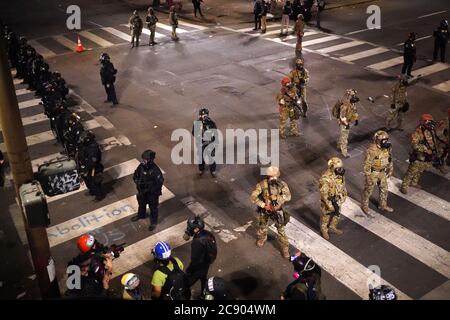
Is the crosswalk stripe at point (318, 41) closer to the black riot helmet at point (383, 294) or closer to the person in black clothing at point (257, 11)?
the person in black clothing at point (257, 11)

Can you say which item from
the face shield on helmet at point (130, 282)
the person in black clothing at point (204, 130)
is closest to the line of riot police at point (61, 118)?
the person in black clothing at point (204, 130)

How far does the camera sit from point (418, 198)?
32.9 feet

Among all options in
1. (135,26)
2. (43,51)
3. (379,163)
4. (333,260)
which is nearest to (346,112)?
(379,163)

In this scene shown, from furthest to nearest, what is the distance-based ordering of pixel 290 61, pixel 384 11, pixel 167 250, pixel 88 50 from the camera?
1. pixel 384 11
2. pixel 88 50
3. pixel 290 61
4. pixel 167 250

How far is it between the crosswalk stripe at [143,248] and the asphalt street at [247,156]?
0.09ft

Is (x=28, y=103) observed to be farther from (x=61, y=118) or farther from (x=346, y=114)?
(x=346, y=114)

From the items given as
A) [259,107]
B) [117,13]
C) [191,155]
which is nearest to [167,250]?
Result: [191,155]

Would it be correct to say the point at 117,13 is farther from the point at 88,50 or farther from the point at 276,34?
the point at 276,34

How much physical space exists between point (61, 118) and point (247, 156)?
190 inches

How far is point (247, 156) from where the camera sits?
11.9 metres

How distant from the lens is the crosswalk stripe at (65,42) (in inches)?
856

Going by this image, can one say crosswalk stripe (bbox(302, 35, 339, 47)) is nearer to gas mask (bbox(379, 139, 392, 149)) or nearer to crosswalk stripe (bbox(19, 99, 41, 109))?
crosswalk stripe (bbox(19, 99, 41, 109))

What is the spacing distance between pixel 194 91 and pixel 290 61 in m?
5.09
